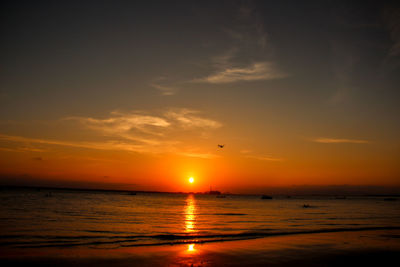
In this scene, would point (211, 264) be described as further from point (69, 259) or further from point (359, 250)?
point (359, 250)

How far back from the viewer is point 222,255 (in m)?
19.4

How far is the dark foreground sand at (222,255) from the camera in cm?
1736

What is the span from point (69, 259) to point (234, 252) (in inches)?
422

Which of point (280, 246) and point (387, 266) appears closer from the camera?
point (387, 266)

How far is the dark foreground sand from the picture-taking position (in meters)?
17.4

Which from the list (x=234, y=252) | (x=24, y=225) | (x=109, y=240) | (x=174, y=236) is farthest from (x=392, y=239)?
(x=24, y=225)

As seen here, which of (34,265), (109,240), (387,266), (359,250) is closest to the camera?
(34,265)

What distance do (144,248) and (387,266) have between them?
1611cm

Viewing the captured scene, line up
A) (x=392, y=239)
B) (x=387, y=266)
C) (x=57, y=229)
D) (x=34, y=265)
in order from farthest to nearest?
(x=57, y=229)
(x=392, y=239)
(x=387, y=266)
(x=34, y=265)

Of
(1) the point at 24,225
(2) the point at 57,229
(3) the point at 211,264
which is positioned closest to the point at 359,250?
(3) the point at 211,264

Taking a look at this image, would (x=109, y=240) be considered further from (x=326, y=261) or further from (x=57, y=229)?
(x=326, y=261)

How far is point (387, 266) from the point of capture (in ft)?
57.1

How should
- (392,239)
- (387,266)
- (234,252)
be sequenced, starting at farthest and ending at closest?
(392,239), (234,252), (387,266)

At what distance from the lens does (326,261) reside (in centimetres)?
1833
